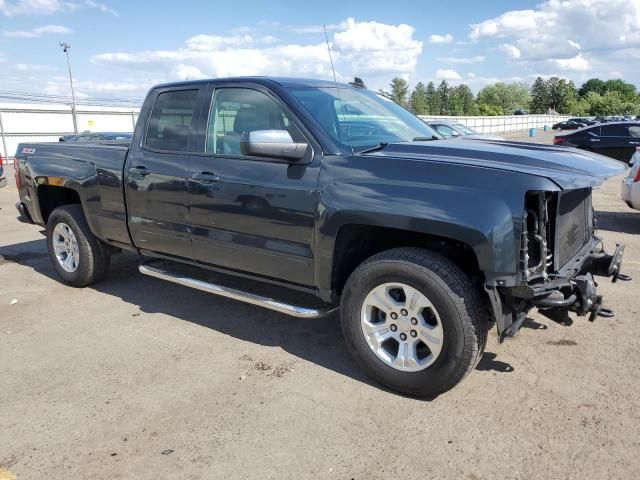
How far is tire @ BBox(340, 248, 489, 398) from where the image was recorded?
310 centimetres

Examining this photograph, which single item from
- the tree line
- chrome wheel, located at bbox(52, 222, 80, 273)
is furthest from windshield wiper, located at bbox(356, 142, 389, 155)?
the tree line

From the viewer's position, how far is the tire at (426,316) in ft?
10.2

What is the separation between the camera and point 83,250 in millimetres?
5402

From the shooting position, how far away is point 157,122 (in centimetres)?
467

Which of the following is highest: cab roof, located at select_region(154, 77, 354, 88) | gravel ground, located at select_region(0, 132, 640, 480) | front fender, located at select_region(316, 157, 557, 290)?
cab roof, located at select_region(154, 77, 354, 88)

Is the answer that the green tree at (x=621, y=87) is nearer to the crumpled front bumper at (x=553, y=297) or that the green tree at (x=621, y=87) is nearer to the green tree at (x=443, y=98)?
the green tree at (x=443, y=98)

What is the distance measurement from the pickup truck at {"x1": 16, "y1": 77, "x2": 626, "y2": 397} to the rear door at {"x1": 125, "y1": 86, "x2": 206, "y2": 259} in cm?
1

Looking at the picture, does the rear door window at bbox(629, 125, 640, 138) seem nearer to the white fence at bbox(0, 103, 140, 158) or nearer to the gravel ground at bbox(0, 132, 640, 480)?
the gravel ground at bbox(0, 132, 640, 480)

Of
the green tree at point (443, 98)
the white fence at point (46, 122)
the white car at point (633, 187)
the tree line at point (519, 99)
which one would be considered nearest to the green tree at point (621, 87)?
the tree line at point (519, 99)

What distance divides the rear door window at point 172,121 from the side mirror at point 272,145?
109 centimetres

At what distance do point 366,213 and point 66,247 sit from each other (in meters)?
3.79

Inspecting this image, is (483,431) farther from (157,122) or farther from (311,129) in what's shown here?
(157,122)

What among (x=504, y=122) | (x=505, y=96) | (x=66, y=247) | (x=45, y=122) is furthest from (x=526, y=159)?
(x=505, y=96)

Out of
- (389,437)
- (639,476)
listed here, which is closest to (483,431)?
(389,437)
